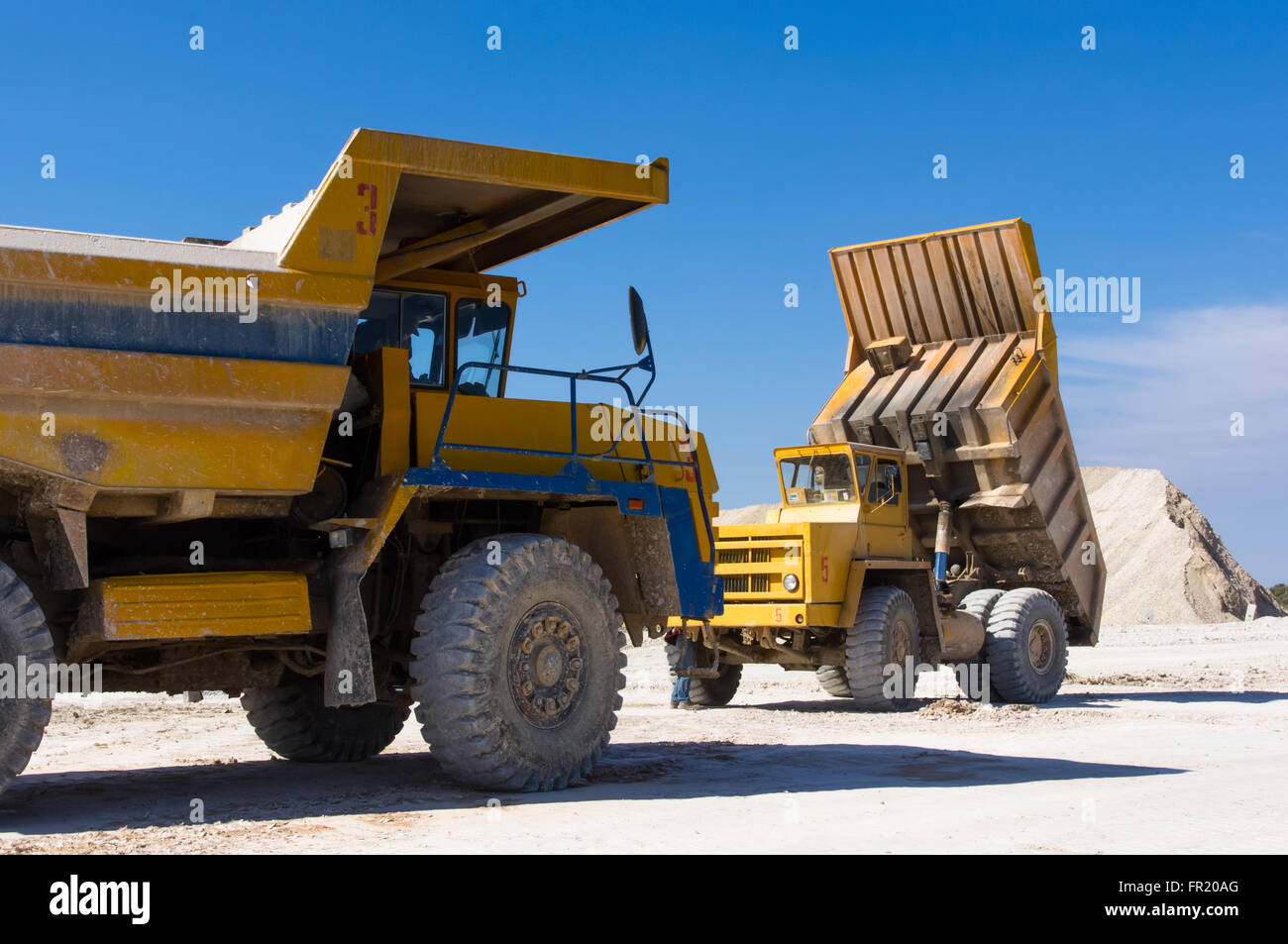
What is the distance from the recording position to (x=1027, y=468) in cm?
1589

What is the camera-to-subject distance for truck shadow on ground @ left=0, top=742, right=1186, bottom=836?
7.38 meters

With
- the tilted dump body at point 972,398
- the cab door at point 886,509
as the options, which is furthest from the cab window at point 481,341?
the tilted dump body at point 972,398

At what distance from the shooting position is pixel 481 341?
29.9 feet

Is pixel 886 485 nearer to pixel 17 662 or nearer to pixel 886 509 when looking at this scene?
pixel 886 509

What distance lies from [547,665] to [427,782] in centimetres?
127

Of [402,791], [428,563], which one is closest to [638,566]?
[428,563]

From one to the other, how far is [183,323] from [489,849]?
3.10m

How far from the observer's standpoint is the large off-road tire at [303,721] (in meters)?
9.93

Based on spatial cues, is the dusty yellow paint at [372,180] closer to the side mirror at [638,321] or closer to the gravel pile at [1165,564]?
the side mirror at [638,321]

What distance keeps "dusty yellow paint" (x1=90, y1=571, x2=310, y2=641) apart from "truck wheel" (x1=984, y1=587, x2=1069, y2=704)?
10.6m

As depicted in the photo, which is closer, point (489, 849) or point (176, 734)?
point (489, 849)

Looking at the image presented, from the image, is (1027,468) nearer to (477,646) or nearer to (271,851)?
(477,646)

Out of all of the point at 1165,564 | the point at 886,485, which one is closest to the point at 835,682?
the point at 886,485
